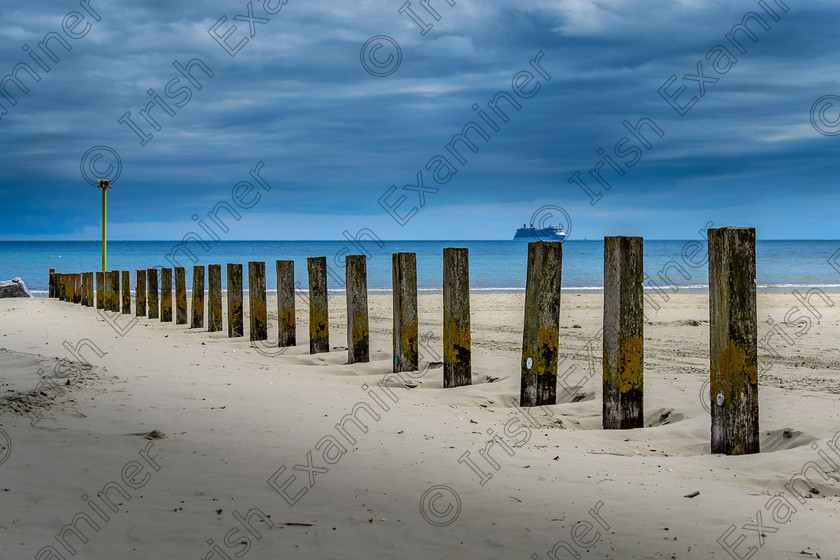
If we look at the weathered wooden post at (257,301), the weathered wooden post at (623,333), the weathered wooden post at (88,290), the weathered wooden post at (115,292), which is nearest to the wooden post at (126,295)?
the weathered wooden post at (115,292)

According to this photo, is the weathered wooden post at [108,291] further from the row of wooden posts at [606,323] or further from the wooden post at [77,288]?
the row of wooden posts at [606,323]

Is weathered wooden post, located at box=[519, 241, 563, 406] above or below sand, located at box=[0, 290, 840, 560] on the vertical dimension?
above

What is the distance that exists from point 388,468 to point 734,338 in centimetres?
260

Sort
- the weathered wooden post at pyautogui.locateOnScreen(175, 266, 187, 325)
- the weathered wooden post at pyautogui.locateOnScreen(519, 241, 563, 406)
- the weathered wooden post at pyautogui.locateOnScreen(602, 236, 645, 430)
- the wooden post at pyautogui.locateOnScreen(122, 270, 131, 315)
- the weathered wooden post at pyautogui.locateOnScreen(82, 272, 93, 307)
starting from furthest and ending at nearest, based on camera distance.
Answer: the weathered wooden post at pyautogui.locateOnScreen(82, 272, 93, 307) → the wooden post at pyautogui.locateOnScreen(122, 270, 131, 315) → the weathered wooden post at pyautogui.locateOnScreen(175, 266, 187, 325) → the weathered wooden post at pyautogui.locateOnScreen(519, 241, 563, 406) → the weathered wooden post at pyautogui.locateOnScreen(602, 236, 645, 430)

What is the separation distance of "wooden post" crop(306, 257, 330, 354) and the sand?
5.58ft

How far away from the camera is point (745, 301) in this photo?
515 centimetres

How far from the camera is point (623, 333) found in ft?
20.4

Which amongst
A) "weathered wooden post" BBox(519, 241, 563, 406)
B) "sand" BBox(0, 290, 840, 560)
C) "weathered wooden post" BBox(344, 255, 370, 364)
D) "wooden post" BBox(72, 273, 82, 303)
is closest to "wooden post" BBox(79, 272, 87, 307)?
"wooden post" BBox(72, 273, 82, 303)

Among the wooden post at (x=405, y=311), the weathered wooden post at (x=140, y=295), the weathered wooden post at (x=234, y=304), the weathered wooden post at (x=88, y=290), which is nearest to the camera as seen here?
the wooden post at (x=405, y=311)

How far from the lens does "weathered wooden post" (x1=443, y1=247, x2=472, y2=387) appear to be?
8.18 m

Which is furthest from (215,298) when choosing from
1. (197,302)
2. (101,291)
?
(101,291)

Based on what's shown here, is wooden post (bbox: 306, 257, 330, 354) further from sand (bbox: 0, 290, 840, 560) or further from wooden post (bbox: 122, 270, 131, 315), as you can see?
wooden post (bbox: 122, 270, 131, 315)

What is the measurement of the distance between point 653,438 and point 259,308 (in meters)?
8.09

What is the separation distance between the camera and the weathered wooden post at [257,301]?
12469 mm
